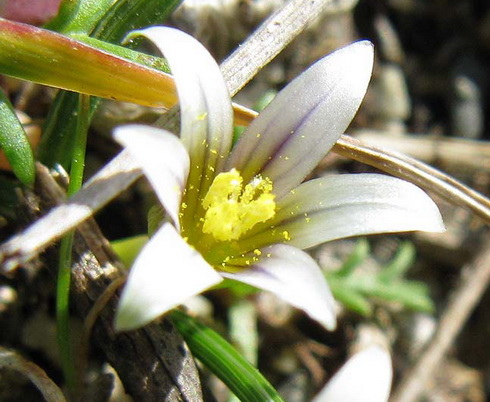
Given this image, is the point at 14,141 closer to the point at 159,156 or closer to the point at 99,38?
the point at 99,38

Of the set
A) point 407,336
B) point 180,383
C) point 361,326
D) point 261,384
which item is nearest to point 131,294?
point 180,383

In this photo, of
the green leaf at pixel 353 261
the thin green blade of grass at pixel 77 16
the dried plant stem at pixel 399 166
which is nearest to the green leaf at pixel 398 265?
the green leaf at pixel 353 261

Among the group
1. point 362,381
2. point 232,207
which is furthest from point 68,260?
point 362,381

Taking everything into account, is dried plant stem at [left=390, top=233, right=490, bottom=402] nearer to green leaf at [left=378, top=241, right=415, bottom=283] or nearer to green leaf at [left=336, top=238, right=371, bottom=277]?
green leaf at [left=378, top=241, right=415, bottom=283]

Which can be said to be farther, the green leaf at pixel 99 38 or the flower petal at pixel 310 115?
the green leaf at pixel 99 38

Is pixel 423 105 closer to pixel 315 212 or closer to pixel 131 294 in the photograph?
pixel 315 212

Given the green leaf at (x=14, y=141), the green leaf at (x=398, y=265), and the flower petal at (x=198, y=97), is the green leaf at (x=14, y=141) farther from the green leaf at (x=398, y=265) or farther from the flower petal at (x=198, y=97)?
the green leaf at (x=398, y=265)

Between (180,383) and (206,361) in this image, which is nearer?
(180,383)
